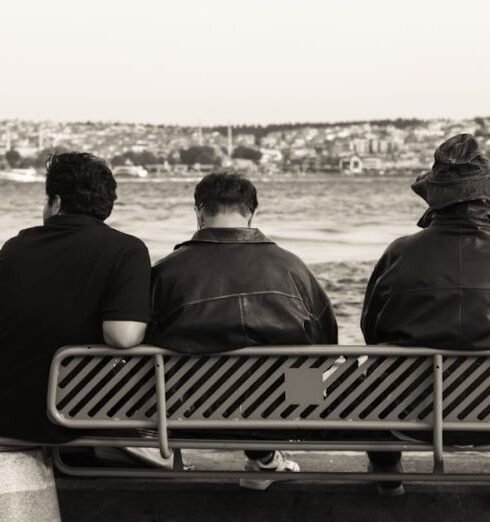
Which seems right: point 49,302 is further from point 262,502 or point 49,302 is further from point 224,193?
point 262,502

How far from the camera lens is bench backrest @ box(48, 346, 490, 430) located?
345 centimetres

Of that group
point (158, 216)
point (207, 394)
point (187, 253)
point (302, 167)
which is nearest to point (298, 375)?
point (207, 394)

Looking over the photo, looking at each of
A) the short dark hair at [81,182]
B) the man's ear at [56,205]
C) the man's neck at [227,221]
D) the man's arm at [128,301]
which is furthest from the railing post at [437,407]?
the man's ear at [56,205]

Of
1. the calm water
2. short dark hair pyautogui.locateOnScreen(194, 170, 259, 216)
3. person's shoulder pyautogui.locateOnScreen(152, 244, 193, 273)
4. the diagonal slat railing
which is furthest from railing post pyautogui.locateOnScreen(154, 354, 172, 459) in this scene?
the calm water

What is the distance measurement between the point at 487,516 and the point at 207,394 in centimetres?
105

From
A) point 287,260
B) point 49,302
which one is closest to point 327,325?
point 287,260

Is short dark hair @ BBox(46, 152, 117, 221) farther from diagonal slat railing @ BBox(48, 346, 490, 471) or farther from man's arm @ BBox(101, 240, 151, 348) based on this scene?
diagonal slat railing @ BBox(48, 346, 490, 471)

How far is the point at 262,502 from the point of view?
12.7 feet

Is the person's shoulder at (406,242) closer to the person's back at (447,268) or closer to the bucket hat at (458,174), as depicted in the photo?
the person's back at (447,268)

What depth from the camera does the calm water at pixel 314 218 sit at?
40.0 meters

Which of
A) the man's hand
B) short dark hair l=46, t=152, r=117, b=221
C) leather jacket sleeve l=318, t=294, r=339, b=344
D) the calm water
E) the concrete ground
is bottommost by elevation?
the calm water

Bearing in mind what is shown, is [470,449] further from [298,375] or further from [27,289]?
[27,289]

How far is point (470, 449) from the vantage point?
351 centimetres

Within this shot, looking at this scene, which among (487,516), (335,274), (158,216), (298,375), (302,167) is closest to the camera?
(298,375)
